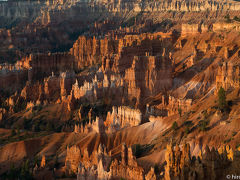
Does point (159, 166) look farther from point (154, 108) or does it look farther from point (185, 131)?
point (154, 108)

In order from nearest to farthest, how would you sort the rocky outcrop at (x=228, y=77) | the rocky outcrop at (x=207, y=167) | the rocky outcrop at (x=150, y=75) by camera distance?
the rocky outcrop at (x=207, y=167) < the rocky outcrop at (x=228, y=77) < the rocky outcrop at (x=150, y=75)

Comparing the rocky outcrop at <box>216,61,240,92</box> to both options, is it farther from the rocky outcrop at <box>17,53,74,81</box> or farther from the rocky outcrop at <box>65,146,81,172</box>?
the rocky outcrop at <box>17,53,74,81</box>

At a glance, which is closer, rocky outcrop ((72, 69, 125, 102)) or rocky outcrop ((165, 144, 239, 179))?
rocky outcrop ((165, 144, 239, 179))

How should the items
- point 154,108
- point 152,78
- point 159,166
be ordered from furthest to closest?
point 152,78
point 154,108
point 159,166

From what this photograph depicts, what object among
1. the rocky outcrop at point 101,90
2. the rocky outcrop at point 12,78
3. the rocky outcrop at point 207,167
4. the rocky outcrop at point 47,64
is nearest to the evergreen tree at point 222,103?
the rocky outcrop at point 207,167

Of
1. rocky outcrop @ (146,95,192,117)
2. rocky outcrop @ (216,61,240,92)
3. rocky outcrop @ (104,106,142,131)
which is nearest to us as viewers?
rocky outcrop @ (216,61,240,92)

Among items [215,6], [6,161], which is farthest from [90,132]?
[215,6]

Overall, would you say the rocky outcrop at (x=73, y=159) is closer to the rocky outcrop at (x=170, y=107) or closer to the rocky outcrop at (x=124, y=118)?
the rocky outcrop at (x=124, y=118)

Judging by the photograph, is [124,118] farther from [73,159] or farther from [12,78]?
[12,78]

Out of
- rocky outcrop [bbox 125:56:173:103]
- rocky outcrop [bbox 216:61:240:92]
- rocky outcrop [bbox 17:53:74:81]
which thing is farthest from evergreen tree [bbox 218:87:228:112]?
rocky outcrop [bbox 17:53:74:81]

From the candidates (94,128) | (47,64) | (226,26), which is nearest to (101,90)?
(94,128)

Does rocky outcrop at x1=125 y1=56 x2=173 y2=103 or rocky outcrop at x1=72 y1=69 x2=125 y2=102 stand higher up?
rocky outcrop at x1=125 y1=56 x2=173 y2=103
